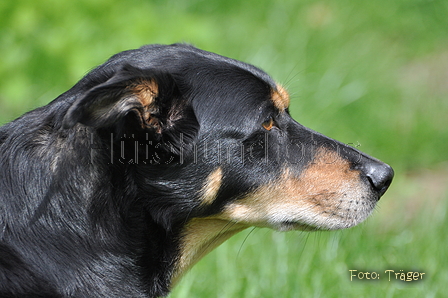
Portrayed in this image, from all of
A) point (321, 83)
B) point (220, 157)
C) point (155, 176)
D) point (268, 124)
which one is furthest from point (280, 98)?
point (321, 83)

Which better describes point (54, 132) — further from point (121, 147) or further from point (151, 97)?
point (151, 97)

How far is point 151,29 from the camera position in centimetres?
699

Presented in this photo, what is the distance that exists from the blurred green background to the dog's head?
61 centimetres

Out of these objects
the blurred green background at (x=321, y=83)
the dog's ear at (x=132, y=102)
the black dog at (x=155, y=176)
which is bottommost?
the blurred green background at (x=321, y=83)

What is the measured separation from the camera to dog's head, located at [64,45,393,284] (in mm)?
2965

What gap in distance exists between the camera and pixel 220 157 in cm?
309

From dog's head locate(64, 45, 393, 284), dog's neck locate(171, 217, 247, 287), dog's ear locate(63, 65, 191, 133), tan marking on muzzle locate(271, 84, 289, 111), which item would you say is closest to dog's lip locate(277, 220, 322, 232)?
dog's head locate(64, 45, 393, 284)

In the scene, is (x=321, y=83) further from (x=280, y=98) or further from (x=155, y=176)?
(x=155, y=176)

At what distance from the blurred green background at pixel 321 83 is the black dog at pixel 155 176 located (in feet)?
2.19

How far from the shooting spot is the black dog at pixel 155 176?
275cm

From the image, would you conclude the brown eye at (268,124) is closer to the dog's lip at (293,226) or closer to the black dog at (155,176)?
the black dog at (155,176)

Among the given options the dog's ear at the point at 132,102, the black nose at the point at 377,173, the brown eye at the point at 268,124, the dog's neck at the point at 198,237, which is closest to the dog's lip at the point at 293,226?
the dog's neck at the point at 198,237

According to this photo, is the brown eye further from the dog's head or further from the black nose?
the black nose

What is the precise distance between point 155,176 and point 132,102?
0.46m
